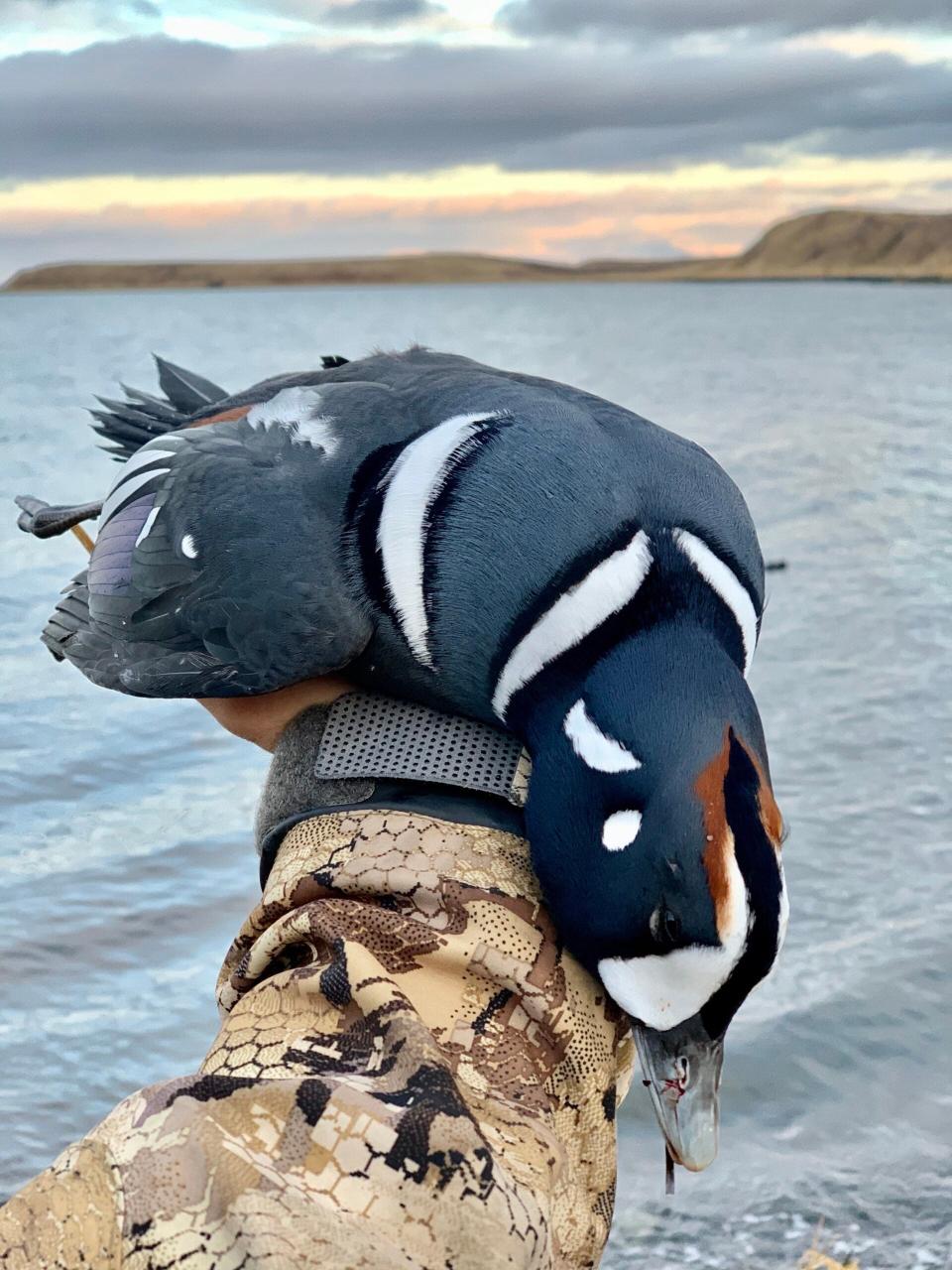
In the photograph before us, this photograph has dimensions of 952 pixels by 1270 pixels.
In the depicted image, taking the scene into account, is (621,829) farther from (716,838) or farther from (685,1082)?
(685,1082)

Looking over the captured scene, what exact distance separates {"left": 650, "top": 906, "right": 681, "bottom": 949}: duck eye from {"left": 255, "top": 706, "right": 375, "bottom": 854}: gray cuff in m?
0.41

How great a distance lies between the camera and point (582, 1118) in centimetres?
174

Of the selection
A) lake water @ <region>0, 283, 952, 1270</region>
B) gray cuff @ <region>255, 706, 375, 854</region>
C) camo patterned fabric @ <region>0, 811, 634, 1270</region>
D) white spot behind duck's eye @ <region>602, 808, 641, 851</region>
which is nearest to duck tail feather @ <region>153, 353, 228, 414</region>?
gray cuff @ <region>255, 706, 375, 854</region>

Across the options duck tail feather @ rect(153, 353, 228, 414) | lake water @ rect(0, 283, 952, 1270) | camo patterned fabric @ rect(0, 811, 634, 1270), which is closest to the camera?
camo patterned fabric @ rect(0, 811, 634, 1270)

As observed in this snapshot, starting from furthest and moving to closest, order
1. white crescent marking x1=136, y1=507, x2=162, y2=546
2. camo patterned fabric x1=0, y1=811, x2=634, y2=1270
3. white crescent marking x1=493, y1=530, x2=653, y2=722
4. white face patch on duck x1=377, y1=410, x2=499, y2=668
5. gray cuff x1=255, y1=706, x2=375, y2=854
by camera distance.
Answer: white crescent marking x1=136, y1=507, x2=162, y2=546, gray cuff x1=255, y1=706, x2=375, y2=854, white face patch on duck x1=377, y1=410, x2=499, y2=668, white crescent marking x1=493, y1=530, x2=653, y2=722, camo patterned fabric x1=0, y1=811, x2=634, y2=1270

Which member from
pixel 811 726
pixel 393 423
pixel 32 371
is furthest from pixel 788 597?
pixel 32 371

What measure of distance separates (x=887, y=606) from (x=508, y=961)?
22.1 ft

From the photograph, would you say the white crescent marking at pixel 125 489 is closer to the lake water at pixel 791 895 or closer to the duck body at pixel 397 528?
the duck body at pixel 397 528

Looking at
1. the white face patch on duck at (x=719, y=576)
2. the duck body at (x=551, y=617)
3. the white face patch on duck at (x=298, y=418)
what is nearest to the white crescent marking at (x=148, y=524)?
the duck body at (x=551, y=617)

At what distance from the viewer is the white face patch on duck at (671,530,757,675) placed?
1.71m

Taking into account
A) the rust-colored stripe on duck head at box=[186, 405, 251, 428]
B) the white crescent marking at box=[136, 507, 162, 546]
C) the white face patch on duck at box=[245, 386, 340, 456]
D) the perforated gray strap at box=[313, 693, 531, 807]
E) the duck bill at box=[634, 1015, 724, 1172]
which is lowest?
the duck bill at box=[634, 1015, 724, 1172]

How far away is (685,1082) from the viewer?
68.8 inches

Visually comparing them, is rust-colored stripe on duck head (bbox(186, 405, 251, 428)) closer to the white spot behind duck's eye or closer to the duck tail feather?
the duck tail feather

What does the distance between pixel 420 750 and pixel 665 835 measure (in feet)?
1.25
